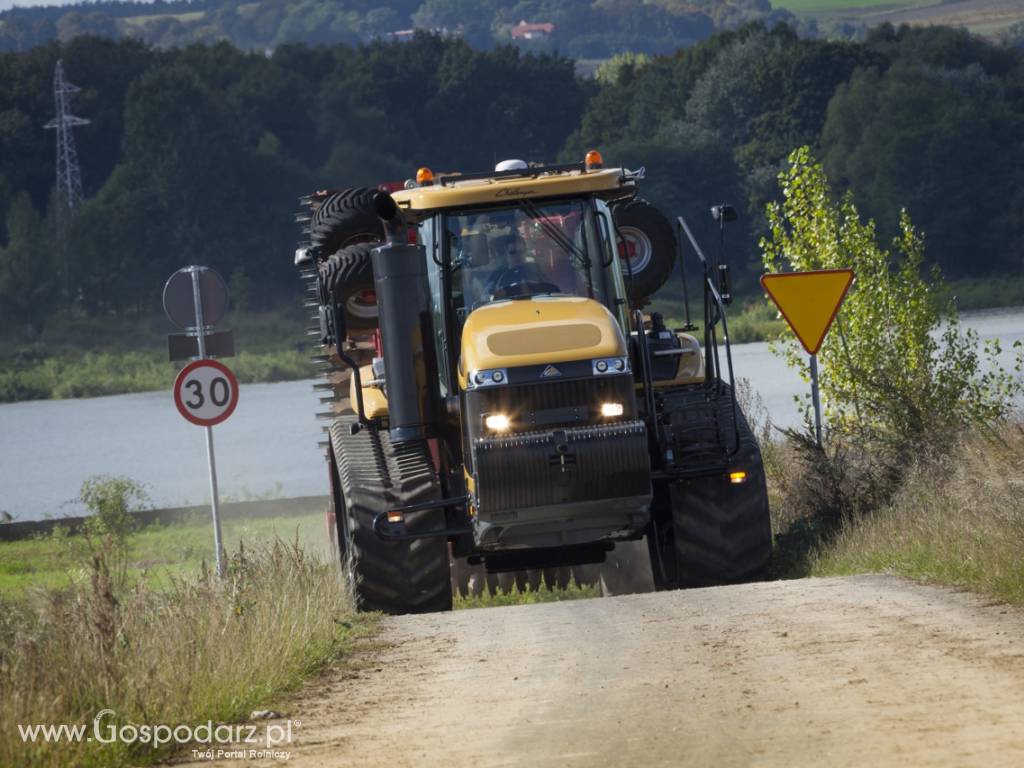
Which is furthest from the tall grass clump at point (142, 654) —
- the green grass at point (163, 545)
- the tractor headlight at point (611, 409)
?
the green grass at point (163, 545)

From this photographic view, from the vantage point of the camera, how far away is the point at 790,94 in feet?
268

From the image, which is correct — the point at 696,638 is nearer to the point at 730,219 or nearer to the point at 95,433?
the point at 730,219

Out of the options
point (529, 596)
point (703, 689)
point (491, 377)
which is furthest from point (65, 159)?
point (703, 689)

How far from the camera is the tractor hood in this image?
12773 mm

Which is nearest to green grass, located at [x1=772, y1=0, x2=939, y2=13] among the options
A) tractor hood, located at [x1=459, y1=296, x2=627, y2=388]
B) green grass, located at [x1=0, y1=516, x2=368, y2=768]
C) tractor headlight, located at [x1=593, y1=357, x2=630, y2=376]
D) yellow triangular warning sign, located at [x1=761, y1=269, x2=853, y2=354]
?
yellow triangular warning sign, located at [x1=761, y1=269, x2=853, y2=354]

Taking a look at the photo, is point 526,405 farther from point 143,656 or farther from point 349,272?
point 143,656

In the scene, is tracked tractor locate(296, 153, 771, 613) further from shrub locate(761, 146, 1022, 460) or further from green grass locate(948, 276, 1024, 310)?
green grass locate(948, 276, 1024, 310)

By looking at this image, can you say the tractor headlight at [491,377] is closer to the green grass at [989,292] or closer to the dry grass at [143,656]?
the dry grass at [143,656]

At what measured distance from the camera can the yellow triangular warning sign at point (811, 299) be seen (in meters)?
17.3

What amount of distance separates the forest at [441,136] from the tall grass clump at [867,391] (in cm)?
4398

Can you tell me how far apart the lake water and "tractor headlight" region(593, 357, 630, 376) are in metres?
22.6

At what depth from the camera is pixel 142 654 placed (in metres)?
9.56

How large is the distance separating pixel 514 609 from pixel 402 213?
119 inches

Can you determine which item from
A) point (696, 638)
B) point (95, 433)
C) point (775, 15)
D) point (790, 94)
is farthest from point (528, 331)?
point (775, 15)
